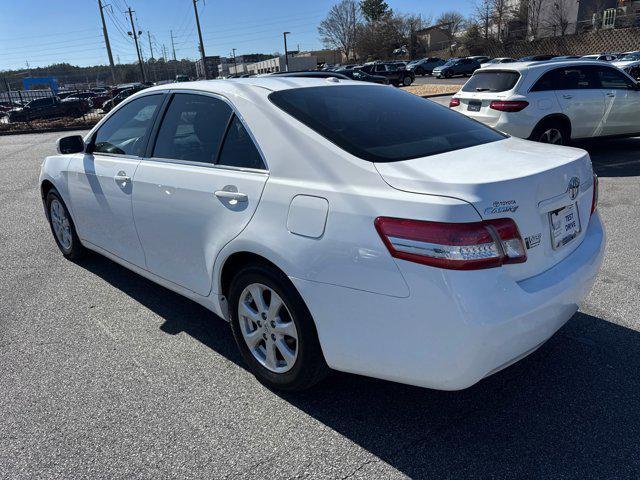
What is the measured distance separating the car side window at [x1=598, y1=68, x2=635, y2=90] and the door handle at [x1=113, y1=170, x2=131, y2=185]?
8233 millimetres

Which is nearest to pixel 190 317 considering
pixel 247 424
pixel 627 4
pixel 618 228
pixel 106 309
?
pixel 106 309

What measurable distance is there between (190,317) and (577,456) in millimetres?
2660

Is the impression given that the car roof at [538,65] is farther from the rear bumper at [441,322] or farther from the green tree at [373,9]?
the green tree at [373,9]

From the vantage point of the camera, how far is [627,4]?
55156mm

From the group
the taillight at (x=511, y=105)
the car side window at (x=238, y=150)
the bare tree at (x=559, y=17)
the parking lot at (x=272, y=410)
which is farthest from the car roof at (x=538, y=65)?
the bare tree at (x=559, y=17)

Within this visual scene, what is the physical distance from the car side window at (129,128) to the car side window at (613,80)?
7946mm

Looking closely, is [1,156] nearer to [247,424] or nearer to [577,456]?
[247,424]

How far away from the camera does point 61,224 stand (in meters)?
5.01

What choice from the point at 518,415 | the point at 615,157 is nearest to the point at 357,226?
the point at 518,415

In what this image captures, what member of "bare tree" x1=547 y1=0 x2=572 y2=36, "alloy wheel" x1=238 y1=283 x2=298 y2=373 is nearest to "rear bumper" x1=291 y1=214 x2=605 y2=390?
"alloy wheel" x1=238 y1=283 x2=298 y2=373

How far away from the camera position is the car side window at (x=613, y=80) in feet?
28.4

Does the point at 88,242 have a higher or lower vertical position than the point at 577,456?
higher

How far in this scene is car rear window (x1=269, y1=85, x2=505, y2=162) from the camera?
260 cm

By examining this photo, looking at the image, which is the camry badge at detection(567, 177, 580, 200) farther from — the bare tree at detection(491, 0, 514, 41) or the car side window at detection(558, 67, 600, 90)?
the bare tree at detection(491, 0, 514, 41)
